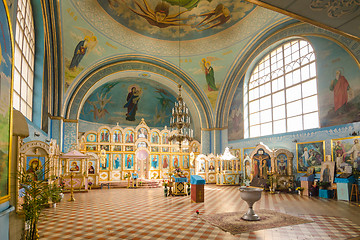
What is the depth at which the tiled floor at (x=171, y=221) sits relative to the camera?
619 cm

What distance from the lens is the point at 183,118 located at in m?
13.2

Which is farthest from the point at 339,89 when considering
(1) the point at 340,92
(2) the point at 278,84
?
(2) the point at 278,84

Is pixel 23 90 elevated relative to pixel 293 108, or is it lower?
elevated

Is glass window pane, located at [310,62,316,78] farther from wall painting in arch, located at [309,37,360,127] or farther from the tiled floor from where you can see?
the tiled floor

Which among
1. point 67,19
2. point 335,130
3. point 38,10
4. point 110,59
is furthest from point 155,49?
point 335,130

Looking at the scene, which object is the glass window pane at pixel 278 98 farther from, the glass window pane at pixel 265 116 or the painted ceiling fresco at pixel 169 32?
the painted ceiling fresco at pixel 169 32

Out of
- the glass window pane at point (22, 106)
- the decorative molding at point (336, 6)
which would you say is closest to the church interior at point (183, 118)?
the decorative molding at point (336, 6)

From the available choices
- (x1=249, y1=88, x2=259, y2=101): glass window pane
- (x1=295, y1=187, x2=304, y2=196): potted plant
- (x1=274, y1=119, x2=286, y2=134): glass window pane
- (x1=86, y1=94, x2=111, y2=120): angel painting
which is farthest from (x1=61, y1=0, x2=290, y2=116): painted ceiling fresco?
(x1=295, y1=187, x2=304, y2=196): potted plant

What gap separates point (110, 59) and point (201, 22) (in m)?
6.56

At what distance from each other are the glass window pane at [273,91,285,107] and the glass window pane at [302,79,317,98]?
160 centimetres

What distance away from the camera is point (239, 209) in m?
9.40

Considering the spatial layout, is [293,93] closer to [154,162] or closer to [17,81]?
[154,162]

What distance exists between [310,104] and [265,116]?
3.55 m

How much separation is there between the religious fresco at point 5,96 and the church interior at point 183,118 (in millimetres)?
36
